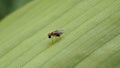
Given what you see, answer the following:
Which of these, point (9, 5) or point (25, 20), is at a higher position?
point (9, 5)

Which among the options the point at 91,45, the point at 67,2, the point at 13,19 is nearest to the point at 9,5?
the point at 13,19

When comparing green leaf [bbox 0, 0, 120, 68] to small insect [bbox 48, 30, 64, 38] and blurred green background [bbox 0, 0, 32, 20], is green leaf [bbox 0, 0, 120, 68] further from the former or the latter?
blurred green background [bbox 0, 0, 32, 20]

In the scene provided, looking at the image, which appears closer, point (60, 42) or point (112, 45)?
point (112, 45)

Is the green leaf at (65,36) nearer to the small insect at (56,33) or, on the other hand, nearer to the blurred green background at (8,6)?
the small insect at (56,33)

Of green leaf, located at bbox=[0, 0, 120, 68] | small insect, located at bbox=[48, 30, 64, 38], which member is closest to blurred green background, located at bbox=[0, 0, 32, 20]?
green leaf, located at bbox=[0, 0, 120, 68]

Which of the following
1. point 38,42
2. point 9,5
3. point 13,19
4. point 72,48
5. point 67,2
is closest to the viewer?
point 72,48

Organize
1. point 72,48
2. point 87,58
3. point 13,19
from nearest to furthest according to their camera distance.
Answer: point 87,58, point 72,48, point 13,19

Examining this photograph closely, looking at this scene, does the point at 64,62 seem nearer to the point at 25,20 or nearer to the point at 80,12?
the point at 80,12

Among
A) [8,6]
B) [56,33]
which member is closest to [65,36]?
[56,33]

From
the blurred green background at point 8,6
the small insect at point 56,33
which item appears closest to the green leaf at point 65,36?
the small insect at point 56,33
